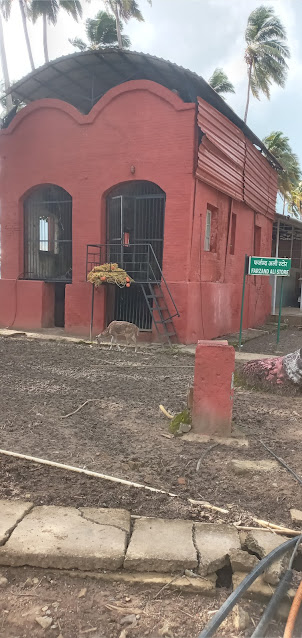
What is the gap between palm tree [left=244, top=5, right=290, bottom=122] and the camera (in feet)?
90.3

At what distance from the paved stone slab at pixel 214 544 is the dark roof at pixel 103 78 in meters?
10.8

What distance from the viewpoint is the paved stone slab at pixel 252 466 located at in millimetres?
3719

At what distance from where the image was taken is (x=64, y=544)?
257 centimetres

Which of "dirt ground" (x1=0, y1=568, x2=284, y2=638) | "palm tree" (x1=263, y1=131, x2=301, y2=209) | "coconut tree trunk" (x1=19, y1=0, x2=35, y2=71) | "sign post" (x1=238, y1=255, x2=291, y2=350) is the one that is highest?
"coconut tree trunk" (x1=19, y1=0, x2=35, y2=71)

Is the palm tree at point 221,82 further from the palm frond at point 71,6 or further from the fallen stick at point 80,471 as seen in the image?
the fallen stick at point 80,471

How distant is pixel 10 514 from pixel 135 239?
9914 millimetres

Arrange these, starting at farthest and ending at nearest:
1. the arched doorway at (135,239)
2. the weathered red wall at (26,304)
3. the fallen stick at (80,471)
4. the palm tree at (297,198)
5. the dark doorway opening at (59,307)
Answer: the palm tree at (297,198), the dark doorway opening at (59,307), the weathered red wall at (26,304), the arched doorway at (135,239), the fallen stick at (80,471)

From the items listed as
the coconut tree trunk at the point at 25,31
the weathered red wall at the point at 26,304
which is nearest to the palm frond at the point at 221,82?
the coconut tree trunk at the point at 25,31

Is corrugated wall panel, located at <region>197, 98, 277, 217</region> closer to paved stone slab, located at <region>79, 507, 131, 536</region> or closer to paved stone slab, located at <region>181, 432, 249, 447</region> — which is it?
paved stone slab, located at <region>181, 432, 249, 447</region>

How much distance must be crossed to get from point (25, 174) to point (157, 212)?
4692 millimetres

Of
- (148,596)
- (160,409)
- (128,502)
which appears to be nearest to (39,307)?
(160,409)

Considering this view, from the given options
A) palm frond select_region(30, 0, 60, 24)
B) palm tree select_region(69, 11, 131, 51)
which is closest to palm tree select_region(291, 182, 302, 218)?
palm tree select_region(69, 11, 131, 51)

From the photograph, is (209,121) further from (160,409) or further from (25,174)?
(160,409)

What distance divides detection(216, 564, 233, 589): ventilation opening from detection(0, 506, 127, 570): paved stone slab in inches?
23.2
